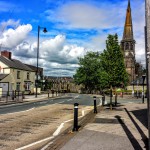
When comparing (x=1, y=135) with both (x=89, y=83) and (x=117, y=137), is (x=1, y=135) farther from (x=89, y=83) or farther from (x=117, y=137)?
(x=89, y=83)

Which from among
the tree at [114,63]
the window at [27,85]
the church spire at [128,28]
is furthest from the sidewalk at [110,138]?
the church spire at [128,28]

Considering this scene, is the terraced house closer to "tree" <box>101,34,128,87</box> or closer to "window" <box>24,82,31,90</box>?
"window" <box>24,82,31,90</box>

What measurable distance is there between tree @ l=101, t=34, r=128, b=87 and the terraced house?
30.3 metres

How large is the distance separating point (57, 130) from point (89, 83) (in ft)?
314

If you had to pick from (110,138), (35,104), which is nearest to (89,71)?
(35,104)

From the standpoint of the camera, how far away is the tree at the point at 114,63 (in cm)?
2292

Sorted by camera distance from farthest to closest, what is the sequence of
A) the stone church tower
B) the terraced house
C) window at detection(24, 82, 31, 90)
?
the stone church tower < window at detection(24, 82, 31, 90) < the terraced house

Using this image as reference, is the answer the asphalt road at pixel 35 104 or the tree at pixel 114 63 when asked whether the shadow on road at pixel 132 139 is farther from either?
the asphalt road at pixel 35 104

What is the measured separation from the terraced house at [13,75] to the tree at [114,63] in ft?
99.2

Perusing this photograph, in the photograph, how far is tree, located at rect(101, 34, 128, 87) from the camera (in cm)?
2292

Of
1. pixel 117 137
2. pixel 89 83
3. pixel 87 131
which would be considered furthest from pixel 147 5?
pixel 89 83

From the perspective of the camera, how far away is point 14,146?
904 cm

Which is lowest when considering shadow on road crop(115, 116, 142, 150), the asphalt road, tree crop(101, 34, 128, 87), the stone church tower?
the asphalt road

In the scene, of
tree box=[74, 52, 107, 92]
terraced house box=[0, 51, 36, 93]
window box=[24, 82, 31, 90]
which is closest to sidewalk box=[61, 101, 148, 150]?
terraced house box=[0, 51, 36, 93]
